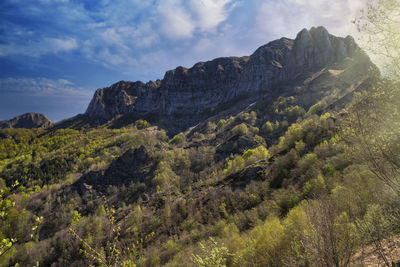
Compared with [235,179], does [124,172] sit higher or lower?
higher

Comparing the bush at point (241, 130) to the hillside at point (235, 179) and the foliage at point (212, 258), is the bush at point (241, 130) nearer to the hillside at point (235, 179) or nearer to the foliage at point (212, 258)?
the hillside at point (235, 179)

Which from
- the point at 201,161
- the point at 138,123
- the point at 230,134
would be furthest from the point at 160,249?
the point at 138,123

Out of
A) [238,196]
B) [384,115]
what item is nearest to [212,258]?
[384,115]

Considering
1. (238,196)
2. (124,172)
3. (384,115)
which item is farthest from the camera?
(124,172)

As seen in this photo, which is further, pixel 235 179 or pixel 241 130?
pixel 241 130

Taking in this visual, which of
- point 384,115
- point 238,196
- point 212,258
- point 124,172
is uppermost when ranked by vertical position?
point 384,115

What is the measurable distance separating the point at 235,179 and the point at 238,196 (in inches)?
316

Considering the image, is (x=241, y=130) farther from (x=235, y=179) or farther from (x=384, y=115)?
(x=384, y=115)

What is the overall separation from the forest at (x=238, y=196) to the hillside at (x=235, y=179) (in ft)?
0.45

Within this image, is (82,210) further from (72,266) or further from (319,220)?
(319,220)

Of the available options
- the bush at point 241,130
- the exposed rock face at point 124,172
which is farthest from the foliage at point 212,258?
the bush at point 241,130

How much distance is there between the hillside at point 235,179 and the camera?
290 inches

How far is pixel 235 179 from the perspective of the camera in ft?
144

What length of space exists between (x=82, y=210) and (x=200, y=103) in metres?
149
